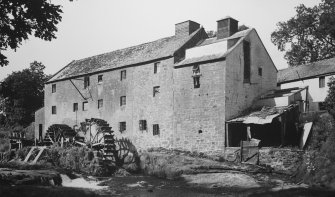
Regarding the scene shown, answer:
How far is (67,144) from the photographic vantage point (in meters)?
29.5

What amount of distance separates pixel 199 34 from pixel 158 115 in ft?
25.0

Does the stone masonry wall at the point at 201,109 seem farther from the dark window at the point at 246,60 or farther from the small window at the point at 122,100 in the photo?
the small window at the point at 122,100

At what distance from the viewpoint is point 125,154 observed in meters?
28.5

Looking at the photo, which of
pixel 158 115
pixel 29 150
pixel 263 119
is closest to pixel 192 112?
pixel 158 115

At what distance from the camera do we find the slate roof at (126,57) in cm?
2845

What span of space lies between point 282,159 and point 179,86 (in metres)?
9.25

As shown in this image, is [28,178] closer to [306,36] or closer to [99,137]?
[99,137]

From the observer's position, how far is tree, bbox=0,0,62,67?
1041 centimetres

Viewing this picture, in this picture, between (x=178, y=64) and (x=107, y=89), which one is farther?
(x=107, y=89)

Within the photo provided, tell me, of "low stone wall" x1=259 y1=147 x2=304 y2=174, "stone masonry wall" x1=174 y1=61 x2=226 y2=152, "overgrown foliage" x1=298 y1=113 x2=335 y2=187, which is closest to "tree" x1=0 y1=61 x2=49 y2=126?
"stone masonry wall" x1=174 y1=61 x2=226 y2=152

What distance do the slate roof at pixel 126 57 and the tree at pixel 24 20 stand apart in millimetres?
16139

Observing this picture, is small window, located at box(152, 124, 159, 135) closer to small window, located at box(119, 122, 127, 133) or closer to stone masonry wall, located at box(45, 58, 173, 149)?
stone masonry wall, located at box(45, 58, 173, 149)

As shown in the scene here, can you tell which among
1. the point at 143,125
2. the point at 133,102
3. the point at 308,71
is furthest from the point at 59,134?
the point at 308,71

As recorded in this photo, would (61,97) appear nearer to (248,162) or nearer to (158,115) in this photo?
(158,115)
